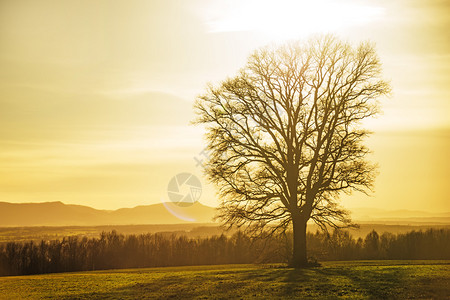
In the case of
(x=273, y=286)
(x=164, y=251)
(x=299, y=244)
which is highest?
(x=299, y=244)

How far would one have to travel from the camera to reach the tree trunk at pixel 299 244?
121 feet

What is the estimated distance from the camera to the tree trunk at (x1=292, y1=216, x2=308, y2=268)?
37.0 m

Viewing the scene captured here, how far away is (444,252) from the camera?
3344 inches

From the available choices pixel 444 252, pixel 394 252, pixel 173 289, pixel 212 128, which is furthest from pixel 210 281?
pixel 444 252

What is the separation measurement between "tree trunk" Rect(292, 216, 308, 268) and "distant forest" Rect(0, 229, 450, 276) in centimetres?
3316

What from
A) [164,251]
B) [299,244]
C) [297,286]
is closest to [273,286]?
[297,286]

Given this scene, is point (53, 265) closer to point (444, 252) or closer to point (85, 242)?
point (85, 242)

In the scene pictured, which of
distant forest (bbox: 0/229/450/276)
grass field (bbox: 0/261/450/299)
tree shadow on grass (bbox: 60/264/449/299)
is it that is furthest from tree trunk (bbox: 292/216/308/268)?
distant forest (bbox: 0/229/450/276)

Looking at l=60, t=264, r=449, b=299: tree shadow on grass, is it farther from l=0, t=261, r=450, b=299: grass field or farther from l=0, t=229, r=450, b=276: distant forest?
l=0, t=229, r=450, b=276: distant forest

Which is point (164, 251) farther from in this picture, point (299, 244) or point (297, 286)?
point (297, 286)

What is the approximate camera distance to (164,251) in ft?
341

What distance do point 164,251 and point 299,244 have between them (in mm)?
71365

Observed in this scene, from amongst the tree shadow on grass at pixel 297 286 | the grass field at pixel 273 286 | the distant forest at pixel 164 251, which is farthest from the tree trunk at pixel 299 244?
the distant forest at pixel 164 251

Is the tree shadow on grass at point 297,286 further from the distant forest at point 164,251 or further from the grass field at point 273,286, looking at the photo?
the distant forest at point 164,251
